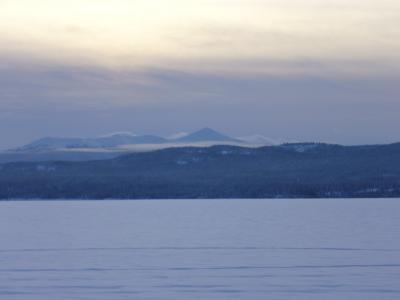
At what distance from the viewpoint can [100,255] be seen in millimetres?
42844

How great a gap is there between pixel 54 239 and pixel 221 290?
70.9ft

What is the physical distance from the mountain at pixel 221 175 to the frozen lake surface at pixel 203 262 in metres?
87.7

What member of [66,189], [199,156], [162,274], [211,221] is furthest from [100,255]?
[199,156]

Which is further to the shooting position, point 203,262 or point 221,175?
point 221,175

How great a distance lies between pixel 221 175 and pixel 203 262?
132 m

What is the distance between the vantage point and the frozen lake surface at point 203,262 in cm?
3180

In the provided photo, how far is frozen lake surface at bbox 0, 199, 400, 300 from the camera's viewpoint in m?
31.8

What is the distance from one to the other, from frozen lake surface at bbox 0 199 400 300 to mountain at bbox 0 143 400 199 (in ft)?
288

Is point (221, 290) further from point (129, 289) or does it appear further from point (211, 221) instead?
point (211, 221)

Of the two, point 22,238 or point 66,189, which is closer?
point 22,238

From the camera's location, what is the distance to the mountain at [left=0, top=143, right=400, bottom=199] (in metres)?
150

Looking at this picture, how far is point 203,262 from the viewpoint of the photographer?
39.3 meters

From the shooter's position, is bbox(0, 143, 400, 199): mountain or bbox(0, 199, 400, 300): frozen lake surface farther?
bbox(0, 143, 400, 199): mountain

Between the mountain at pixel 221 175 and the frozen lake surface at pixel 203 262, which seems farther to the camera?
the mountain at pixel 221 175
